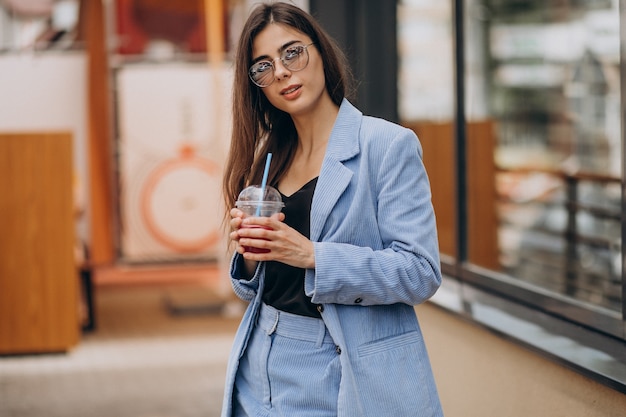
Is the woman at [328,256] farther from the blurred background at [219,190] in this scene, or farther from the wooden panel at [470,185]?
the wooden panel at [470,185]

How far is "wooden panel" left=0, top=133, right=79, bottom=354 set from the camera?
21.2 ft

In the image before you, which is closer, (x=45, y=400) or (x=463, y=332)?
(x=463, y=332)

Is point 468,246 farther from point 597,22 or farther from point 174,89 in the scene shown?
point 174,89

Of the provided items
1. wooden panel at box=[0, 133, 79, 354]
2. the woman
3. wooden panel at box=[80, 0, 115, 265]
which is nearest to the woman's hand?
the woman

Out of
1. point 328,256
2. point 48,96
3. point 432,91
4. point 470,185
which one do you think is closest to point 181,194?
point 48,96

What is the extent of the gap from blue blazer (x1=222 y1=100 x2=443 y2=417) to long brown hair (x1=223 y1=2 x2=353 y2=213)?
0.23 m

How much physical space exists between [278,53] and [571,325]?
1.47m

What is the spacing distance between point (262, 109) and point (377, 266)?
2.09 ft

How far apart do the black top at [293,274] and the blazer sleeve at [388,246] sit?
0.36ft

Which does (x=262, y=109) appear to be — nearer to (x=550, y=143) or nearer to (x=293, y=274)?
(x=293, y=274)

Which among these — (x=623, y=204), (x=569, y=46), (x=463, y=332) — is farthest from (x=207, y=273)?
(x=623, y=204)

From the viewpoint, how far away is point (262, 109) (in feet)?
8.35

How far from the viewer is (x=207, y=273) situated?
33.0ft

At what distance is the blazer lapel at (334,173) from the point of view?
2199 mm
